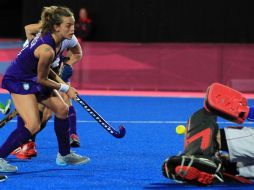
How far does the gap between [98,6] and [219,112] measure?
11.6 metres

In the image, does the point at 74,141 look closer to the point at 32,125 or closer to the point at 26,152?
the point at 26,152

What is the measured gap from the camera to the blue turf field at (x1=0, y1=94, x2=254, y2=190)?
15.2 ft

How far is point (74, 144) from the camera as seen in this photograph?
248 inches

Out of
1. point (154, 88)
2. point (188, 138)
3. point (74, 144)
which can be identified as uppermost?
point (188, 138)

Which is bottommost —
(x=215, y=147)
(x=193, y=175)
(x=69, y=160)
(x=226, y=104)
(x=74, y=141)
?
(x=74, y=141)

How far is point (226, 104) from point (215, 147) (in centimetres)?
31

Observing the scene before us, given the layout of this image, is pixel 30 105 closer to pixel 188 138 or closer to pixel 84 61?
pixel 188 138

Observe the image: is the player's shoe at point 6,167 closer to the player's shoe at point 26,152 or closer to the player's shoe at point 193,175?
the player's shoe at point 26,152

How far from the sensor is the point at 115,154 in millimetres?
5926

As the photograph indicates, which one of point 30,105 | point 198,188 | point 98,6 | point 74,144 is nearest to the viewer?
point 198,188

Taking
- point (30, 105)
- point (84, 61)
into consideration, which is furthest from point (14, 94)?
point (84, 61)

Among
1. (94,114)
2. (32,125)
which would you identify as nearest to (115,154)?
(94,114)

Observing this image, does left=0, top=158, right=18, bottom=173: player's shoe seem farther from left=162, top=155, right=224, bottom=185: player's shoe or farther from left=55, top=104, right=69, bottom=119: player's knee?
left=162, top=155, right=224, bottom=185: player's shoe

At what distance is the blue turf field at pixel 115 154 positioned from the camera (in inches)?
182
